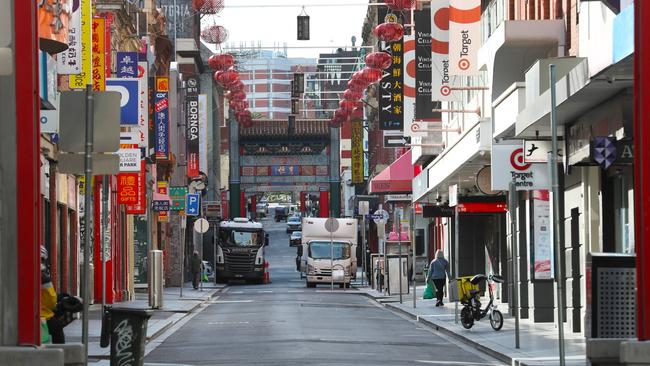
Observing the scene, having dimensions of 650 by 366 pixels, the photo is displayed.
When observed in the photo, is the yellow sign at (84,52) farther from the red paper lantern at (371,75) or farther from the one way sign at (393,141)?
the one way sign at (393,141)

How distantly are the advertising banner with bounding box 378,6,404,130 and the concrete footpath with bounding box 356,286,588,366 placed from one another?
56.6ft

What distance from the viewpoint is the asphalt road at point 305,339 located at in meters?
22.9

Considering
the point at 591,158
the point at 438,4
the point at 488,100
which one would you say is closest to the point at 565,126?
the point at 591,158

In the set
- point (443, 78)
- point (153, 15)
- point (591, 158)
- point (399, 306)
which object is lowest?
point (399, 306)

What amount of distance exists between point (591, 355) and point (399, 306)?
1240 inches

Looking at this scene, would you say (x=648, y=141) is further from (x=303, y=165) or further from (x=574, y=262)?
(x=303, y=165)

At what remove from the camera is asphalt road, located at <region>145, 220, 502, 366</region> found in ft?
75.0

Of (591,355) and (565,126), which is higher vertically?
(565,126)

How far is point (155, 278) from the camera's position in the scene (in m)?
41.2

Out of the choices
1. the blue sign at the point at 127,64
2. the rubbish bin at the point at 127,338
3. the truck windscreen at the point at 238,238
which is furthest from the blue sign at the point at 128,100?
the truck windscreen at the point at 238,238

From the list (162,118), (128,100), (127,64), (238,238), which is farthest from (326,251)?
(128,100)

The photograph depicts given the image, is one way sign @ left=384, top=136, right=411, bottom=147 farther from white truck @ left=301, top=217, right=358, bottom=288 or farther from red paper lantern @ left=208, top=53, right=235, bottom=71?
red paper lantern @ left=208, top=53, right=235, bottom=71

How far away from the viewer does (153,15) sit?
226 ft

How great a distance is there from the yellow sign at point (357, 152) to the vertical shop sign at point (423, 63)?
56098 mm
